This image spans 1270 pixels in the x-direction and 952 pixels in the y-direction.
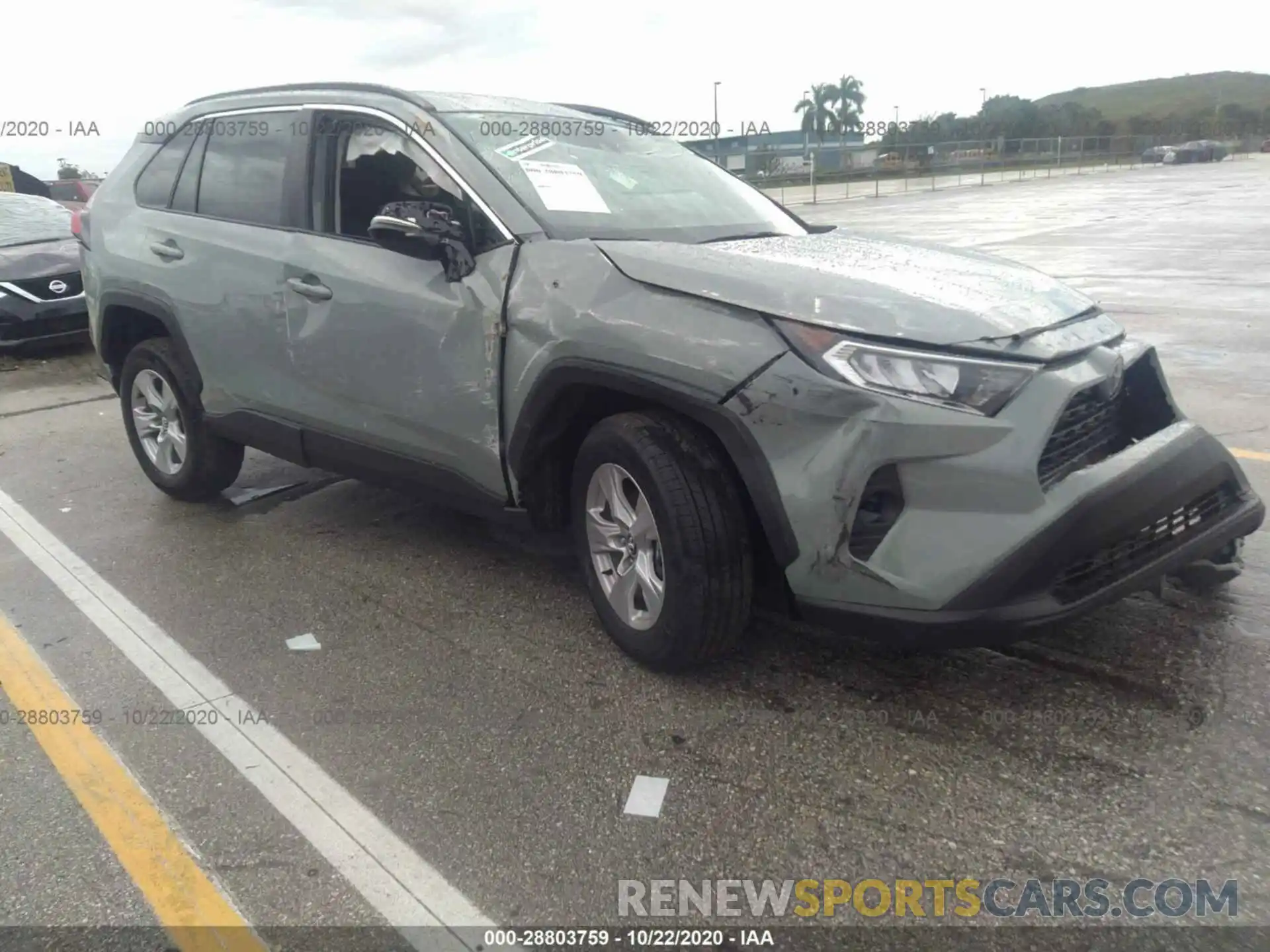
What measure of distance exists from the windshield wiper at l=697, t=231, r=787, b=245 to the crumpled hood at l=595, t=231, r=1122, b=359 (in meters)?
0.20

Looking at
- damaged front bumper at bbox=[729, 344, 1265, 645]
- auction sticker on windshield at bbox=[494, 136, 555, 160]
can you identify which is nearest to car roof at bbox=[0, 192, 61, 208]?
auction sticker on windshield at bbox=[494, 136, 555, 160]

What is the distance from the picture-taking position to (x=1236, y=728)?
2.89m

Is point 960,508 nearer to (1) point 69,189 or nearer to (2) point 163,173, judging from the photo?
(2) point 163,173

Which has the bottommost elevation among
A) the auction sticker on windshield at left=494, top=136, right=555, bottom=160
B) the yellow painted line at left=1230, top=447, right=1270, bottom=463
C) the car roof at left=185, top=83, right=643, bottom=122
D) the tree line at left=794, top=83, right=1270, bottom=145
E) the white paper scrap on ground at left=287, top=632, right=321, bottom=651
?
the white paper scrap on ground at left=287, top=632, right=321, bottom=651

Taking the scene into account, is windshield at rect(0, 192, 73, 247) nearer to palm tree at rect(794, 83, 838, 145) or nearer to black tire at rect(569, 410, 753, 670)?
black tire at rect(569, 410, 753, 670)

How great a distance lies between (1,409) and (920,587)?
24.9 feet

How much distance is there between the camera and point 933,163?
41.7 metres

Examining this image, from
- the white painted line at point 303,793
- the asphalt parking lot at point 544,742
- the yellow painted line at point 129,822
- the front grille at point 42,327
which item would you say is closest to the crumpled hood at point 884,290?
the asphalt parking lot at point 544,742

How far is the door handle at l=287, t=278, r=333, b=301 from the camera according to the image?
160 inches

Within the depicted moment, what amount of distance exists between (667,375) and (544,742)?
3.64 ft

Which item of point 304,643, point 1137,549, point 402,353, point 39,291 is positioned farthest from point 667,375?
point 39,291

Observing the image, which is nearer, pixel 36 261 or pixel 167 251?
pixel 167 251

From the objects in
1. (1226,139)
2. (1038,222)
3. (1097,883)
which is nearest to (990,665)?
(1097,883)

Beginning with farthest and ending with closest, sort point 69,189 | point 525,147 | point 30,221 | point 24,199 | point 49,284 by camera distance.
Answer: point 69,189 → point 24,199 → point 30,221 → point 49,284 → point 525,147
